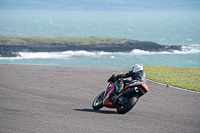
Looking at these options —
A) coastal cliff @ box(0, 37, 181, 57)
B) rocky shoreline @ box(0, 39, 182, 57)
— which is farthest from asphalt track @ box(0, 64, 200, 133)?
coastal cliff @ box(0, 37, 181, 57)

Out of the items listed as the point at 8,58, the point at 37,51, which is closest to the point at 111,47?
the point at 37,51

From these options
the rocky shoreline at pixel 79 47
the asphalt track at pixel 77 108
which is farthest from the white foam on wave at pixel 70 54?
the asphalt track at pixel 77 108

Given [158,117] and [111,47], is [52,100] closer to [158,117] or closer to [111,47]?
[158,117]

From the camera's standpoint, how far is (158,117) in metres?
9.94

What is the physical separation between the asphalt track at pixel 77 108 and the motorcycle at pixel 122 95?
254 millimetres

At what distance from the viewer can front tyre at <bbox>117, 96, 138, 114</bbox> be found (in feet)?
32.2

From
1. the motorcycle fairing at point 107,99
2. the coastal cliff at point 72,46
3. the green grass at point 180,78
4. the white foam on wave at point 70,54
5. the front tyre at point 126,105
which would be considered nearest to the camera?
the front tyre at point 126,105

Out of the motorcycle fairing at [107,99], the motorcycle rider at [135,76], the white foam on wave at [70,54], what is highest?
the motorcycle rider at [135,76]

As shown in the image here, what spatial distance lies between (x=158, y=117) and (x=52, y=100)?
394 centimetres

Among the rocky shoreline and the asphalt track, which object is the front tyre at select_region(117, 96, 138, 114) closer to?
the asphalt track

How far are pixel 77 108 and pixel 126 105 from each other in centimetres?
171

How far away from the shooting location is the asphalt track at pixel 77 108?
861 cm

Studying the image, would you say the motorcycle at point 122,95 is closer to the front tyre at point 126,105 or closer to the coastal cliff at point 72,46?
the front tyre at point 126,105

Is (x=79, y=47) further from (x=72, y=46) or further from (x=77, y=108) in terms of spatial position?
(x=77, y=108)
